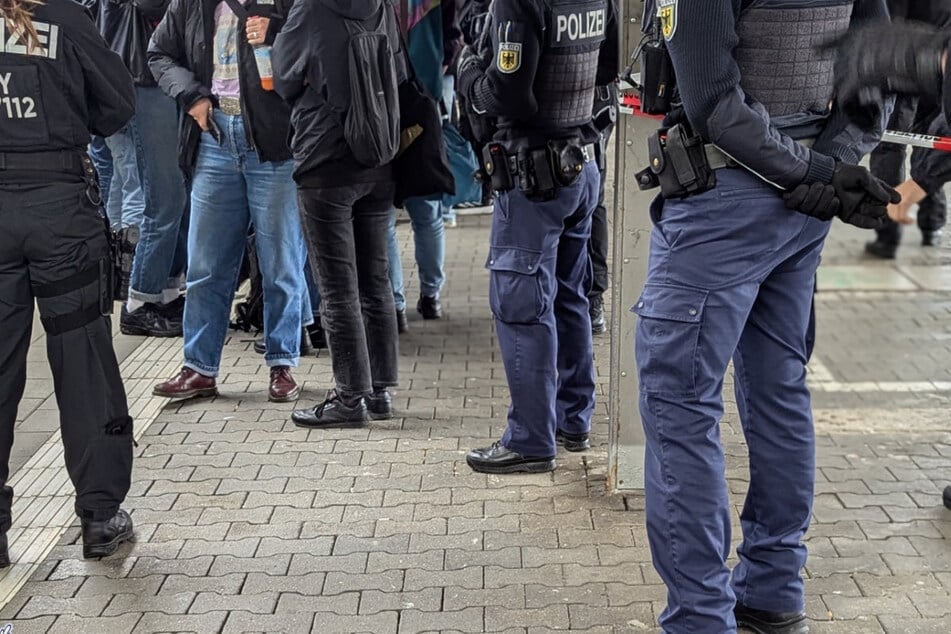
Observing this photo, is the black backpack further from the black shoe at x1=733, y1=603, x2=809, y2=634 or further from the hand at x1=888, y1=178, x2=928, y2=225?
the hand at x1=888, y1=178, x2=928, y2=225

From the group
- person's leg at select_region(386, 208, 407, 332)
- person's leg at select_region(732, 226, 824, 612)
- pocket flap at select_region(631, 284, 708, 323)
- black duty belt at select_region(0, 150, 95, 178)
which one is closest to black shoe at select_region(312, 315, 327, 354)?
person's leg at select_region(386, 208, 407, 332)

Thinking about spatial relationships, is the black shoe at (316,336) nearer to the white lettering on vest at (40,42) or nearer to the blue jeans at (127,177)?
the blue jeans at (127,177)

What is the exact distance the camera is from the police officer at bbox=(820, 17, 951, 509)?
9.00 ft

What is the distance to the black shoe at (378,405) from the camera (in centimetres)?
542

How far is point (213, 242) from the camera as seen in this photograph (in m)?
5.42

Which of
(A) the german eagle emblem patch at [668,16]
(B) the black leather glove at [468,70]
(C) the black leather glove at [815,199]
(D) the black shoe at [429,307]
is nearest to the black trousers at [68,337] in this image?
(B) the black leather glove at [468,70]

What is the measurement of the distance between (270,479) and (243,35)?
1.88 metres

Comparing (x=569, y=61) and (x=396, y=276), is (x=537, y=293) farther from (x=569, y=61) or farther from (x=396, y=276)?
(x=396, y=276)

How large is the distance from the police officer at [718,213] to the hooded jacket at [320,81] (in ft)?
6.32

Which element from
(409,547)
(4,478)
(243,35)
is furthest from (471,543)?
(243,35)

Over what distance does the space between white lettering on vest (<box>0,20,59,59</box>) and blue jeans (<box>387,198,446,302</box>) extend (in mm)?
2963

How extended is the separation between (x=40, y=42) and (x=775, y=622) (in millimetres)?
2877

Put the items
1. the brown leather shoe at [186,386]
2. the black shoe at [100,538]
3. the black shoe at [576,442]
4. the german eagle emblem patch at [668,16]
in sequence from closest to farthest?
the german eagle emblem patch at [668,16], the black shoe at [100,538], the black shoe at [576,442], the brown leather shoe at [186,386]

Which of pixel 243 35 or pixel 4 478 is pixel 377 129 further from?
pixel 4 478
